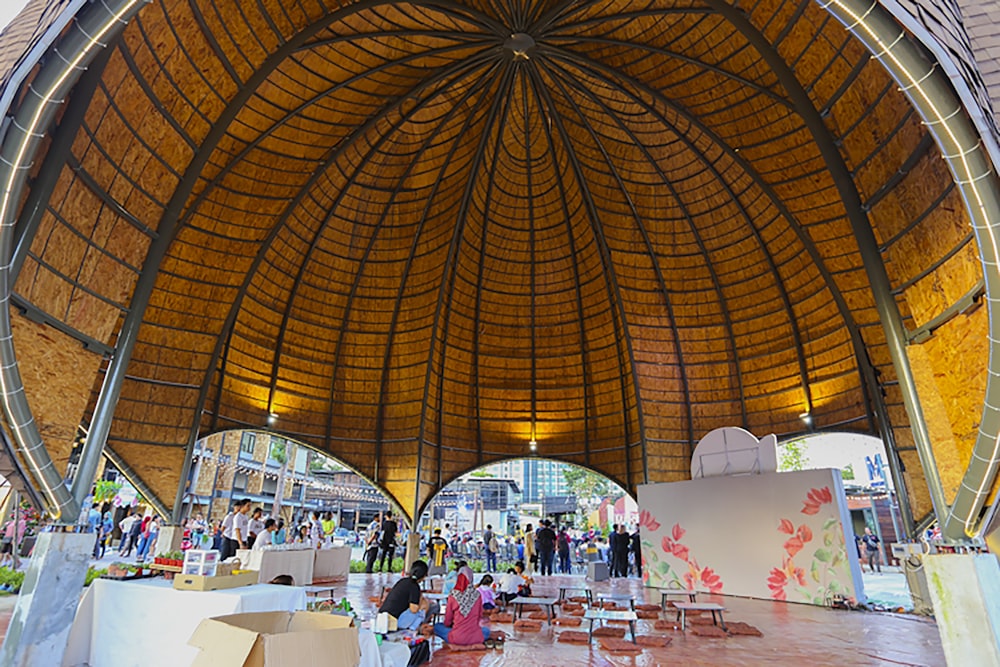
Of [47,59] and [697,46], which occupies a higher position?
[697,46]

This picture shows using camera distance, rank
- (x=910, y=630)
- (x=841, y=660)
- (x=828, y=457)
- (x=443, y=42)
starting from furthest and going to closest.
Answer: (x=828, y=457), (x=443, y=42), (x=910, y=630), (x=841, y=660)

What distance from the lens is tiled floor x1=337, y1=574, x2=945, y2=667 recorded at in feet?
24.3

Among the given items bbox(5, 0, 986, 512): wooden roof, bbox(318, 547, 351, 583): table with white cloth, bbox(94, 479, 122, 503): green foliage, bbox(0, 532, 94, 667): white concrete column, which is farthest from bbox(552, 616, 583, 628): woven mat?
bbox(94, 479, 122, 503): green foliage

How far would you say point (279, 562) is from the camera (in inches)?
479

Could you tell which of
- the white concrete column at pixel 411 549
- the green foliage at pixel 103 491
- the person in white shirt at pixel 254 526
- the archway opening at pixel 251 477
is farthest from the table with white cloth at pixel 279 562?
the green foliage at pixel 103 491

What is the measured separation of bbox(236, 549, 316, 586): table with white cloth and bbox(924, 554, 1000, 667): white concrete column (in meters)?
10.2

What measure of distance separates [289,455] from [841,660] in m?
44.8

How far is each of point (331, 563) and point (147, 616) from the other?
11.7 meters

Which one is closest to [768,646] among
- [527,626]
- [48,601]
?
[527,626]

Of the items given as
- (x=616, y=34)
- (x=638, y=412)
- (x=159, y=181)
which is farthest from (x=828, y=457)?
(x=159, y=181)

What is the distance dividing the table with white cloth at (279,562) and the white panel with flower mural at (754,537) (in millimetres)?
9783

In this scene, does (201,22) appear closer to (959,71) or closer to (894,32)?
(894,32)

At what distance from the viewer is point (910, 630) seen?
Result: 32.0ft

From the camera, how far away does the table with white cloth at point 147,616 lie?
219 inches
